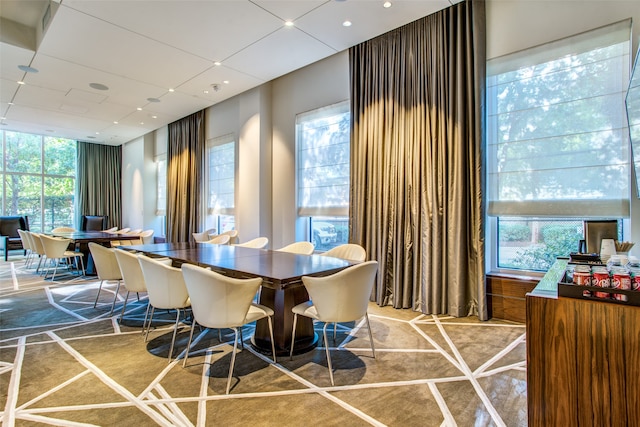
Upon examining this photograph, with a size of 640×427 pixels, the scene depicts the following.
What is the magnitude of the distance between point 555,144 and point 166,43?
4.70m

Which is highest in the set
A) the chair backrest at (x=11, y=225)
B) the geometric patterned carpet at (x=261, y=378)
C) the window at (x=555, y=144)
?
the window at (x=555, y=144)

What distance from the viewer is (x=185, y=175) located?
7887mm

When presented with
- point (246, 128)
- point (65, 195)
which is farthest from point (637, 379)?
point (65, 195)

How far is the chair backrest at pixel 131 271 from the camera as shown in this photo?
10.7 ft

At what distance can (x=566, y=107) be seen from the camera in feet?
10.6

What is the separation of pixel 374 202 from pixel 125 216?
967 centimetres

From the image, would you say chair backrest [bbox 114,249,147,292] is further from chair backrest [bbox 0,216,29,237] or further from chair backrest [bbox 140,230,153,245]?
chair backrest [bbox 0,216,29,237]

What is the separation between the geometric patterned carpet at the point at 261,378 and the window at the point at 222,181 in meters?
3.62

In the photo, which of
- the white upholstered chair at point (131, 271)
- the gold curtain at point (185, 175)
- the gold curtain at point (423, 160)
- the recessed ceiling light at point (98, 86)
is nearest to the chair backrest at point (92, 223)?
the gold curtain at point (185, 175)

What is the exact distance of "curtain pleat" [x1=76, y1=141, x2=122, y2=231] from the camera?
10.6 metres

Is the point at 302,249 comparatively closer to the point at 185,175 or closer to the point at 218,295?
the point at 218,295

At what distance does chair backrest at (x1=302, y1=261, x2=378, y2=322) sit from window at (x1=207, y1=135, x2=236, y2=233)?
485 cm

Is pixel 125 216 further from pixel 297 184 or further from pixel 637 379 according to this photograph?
pixel 637 379

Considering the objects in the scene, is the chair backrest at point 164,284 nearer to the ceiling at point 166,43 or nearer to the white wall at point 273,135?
the ceiling at point 166,43
